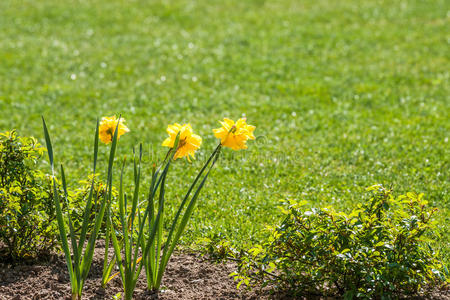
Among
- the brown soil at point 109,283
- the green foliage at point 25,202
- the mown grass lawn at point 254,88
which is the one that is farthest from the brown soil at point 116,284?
the mown grass lawn at point 254,88

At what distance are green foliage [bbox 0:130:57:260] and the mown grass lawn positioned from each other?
3.92 ft

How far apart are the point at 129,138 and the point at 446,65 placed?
228 inches

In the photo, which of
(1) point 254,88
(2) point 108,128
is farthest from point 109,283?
(1) point 254,88

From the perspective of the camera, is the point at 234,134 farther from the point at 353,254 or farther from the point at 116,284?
the point at 116,284

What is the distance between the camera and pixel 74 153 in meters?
6.38

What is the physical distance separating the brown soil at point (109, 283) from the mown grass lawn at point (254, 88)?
43 centimetres

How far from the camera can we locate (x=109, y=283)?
3.65 meters

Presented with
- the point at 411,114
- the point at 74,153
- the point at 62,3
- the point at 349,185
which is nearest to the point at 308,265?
the point at 349,185

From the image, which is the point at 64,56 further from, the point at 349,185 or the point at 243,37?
the point at 349,185

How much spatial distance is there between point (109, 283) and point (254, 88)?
5.32m

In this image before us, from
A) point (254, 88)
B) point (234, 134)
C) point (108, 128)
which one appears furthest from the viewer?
point (254, 88)

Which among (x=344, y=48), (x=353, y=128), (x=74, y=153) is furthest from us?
(x=344, y=48)

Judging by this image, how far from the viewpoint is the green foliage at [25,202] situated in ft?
12.0

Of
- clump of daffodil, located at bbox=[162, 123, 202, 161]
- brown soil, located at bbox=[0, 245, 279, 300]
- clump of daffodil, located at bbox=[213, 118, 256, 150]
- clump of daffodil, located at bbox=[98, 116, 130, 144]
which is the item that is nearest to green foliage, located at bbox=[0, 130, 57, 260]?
brown soil, located at bbox=[0, 245, 279, 300]
